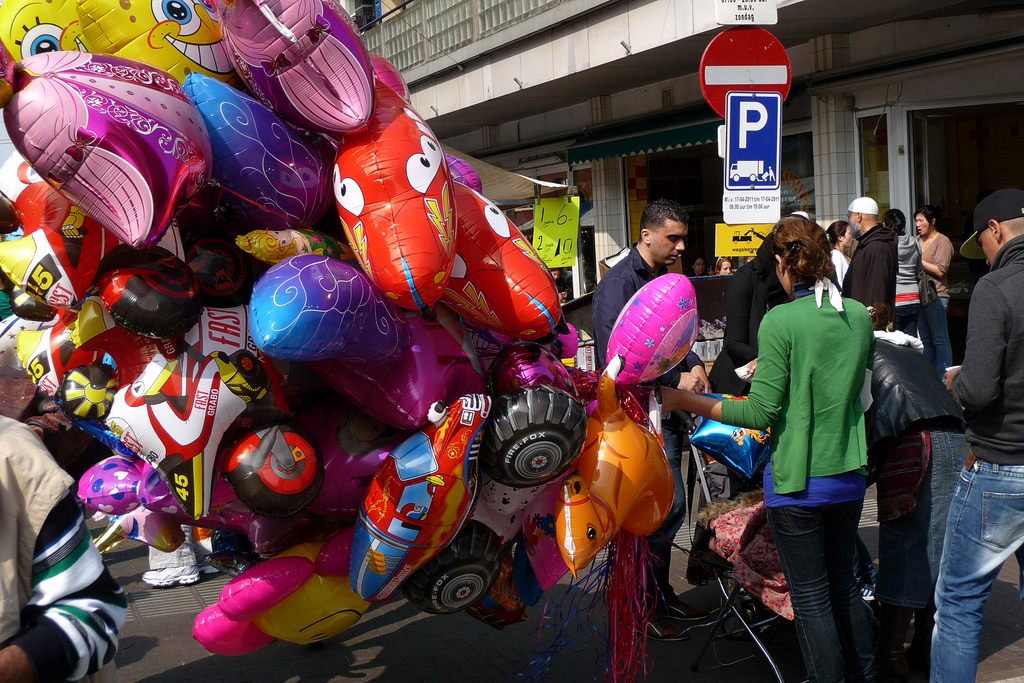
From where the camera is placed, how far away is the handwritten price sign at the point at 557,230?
1027 cm

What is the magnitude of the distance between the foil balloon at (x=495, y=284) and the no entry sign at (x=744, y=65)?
2.81 m

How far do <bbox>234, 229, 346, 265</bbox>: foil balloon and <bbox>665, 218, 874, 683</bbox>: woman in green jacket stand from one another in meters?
1.50

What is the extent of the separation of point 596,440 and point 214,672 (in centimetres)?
248

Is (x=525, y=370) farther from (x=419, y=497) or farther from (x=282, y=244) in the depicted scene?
(x=282, y=244)

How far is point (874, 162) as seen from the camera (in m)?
10.1

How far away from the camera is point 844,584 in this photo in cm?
365

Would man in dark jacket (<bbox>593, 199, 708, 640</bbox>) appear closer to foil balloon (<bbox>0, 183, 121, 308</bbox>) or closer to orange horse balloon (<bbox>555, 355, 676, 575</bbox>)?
orange horse balloon (<bbox>555, 355, 676, 575</bbox>)

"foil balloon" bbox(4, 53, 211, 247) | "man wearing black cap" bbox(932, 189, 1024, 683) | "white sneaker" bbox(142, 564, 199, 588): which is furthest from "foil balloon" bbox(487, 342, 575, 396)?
"white sneaker" bbox(142, 564, 199, 588)

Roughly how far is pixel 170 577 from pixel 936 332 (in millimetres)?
7570

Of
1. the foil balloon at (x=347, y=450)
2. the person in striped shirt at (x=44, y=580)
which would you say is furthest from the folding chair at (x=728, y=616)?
the person in striped shirt at (x=44, y=580)

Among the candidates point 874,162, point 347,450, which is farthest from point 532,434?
point 874,162

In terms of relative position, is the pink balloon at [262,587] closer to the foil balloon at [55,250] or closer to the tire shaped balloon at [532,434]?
the tire shaped balloon at [532,434]

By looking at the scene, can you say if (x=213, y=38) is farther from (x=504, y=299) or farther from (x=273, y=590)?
(x=273, y=590)

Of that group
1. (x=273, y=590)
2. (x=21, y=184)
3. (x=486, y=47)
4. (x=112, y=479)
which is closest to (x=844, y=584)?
(x=273, y=590)
